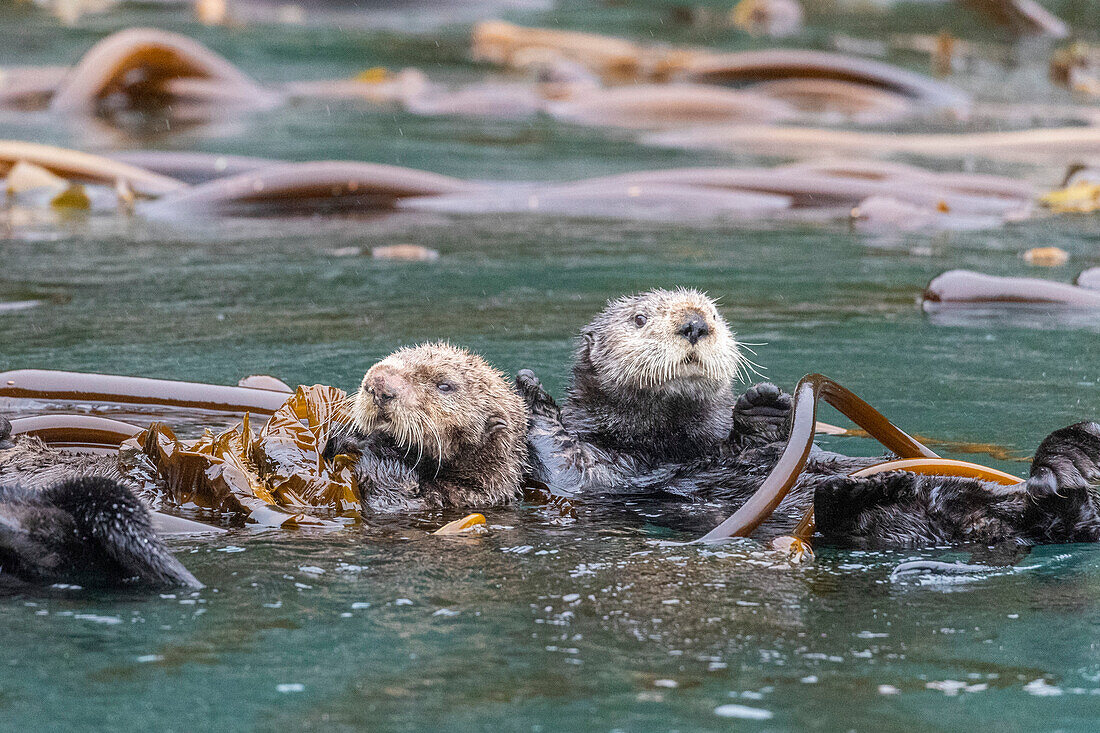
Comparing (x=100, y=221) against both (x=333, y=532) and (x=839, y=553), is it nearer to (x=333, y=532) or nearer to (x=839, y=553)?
(x=333, y=532)

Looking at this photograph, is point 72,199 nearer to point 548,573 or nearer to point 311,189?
point 311,189

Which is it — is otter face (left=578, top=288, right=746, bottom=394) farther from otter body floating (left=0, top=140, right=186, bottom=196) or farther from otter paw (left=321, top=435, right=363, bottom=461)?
otter body floating (left=0, top=140, right=186, bottom=196)

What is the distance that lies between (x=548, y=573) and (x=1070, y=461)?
1.40 meters

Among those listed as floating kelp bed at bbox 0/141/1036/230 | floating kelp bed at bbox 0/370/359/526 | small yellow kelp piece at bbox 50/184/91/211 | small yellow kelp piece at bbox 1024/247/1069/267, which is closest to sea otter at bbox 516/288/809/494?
floating kelp bed at bbox 0/370/359/526

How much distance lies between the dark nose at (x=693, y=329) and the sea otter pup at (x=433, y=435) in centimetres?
60

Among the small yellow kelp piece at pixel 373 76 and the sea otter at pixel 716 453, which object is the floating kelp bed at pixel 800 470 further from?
the small yellow kelp piece at pixel 373 76

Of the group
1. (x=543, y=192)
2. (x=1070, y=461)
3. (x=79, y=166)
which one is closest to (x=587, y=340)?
(x=1070, y=461)

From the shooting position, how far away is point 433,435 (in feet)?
13.3

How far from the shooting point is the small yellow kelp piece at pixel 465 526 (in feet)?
12.0

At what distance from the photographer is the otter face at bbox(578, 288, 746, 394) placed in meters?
4.27

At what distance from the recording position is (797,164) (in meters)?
10.6

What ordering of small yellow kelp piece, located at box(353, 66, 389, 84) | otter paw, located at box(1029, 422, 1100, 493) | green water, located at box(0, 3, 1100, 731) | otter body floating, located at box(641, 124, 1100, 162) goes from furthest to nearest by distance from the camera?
small yellow kelp piece, located at box(353, 66, 389, 84)
otter body floating, located at box(641, 124, 1100, 162)
otter paw, located at box(1029, 422, 1100, 493)
green water, located at box(0, 3, 1100, 731)

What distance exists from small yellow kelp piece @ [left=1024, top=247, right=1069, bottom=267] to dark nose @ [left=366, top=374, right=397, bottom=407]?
15.6 feet

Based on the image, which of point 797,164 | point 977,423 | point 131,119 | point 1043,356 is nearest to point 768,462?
point 977,423
